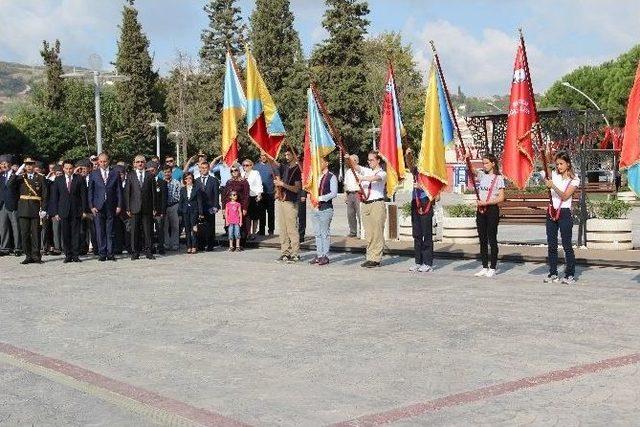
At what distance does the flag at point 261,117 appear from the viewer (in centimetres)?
1667

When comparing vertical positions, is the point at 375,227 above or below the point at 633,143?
below

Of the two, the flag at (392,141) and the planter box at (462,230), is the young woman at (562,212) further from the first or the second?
the planter box at (462,230)

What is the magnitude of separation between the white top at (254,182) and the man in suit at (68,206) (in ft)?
12.1

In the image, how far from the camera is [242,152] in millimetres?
Result: 72688

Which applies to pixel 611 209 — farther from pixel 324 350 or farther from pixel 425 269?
pixel 324 350

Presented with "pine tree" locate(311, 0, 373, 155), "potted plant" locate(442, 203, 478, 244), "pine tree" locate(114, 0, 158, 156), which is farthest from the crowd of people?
"pine tree" locate(114, 0, 158, 156)

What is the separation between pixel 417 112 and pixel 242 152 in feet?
48.8

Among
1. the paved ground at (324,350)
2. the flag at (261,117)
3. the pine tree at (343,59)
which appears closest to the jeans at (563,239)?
the paved ground at (324,350)

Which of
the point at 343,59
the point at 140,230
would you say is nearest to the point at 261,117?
the point at 140,230

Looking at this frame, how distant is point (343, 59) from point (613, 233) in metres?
50.3

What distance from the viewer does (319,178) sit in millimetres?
15391

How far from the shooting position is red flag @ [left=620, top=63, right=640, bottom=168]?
11.9 meters

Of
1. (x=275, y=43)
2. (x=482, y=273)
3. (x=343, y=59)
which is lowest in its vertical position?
(x=482, y=273)

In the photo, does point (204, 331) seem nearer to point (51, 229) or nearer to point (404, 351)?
point (404, 351)
